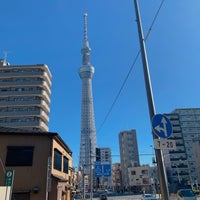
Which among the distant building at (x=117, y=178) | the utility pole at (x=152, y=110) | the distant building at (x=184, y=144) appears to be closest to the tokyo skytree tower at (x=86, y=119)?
the distant building at (x=117, y=178)

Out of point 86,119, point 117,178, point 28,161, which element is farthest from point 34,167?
point 117,178

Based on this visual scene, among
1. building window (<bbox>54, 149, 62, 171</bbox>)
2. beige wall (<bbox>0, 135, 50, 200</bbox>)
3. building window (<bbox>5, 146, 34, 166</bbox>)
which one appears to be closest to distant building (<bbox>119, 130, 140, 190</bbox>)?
building window (<bbox>54, 149, 62, 171</bbox>)

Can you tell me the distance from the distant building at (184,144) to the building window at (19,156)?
214 feet

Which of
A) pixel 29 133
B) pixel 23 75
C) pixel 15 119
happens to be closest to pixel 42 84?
pixel 23 75

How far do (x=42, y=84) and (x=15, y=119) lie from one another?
34.9 ft

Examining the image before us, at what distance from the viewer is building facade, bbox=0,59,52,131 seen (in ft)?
175

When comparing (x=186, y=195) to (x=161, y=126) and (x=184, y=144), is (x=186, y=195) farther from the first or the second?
(x=184, y=144)

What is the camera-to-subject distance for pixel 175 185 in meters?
69.8

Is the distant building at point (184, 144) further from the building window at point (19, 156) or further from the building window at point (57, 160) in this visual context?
the building window at point (19, 156)

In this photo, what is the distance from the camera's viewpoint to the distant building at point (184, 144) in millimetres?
78250

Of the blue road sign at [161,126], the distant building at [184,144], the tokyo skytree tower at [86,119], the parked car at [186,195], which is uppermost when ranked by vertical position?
the tokyo skytree tower at [86,119]

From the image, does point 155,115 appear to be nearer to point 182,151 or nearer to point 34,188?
point 34,188

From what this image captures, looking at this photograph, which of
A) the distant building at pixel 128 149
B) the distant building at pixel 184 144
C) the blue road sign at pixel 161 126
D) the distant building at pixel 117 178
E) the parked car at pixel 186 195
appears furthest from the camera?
the distant building at pixel 117 178

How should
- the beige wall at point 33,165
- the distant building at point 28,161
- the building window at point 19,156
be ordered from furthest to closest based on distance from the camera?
the building window at point 19,156, the beige wall at point 33,165, the distant building at point 28,161
